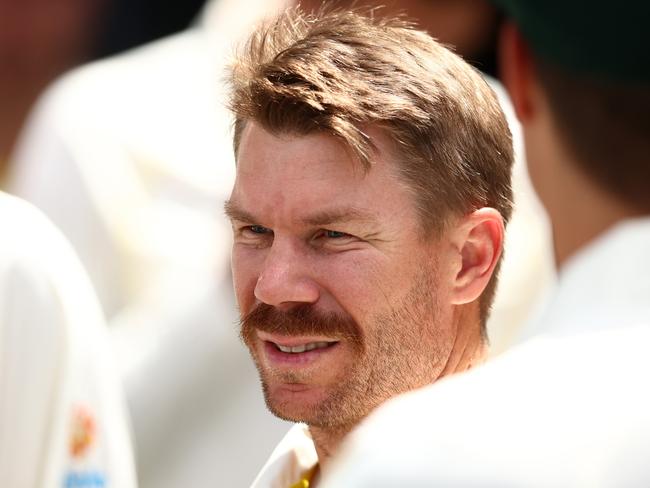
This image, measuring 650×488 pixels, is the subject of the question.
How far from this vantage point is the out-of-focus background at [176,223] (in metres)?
4.88

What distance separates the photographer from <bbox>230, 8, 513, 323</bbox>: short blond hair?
2.67 metres

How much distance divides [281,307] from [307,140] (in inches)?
10.5

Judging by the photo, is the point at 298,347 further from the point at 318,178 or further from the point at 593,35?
the point at 593,35

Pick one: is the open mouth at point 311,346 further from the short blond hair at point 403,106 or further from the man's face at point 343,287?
the short blond hair at point 403,106

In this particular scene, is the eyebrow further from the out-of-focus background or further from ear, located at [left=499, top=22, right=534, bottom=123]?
the out-of-focus background

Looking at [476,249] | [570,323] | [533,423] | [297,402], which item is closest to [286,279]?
[297,402]

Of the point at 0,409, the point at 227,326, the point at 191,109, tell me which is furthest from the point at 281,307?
the point at 191,109

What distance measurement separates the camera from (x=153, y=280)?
5285mm

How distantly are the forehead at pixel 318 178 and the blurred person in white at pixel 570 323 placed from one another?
279 mm

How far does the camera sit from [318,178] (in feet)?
8.83

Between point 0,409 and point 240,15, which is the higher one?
point 240,15

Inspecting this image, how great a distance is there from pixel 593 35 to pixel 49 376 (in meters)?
1.28

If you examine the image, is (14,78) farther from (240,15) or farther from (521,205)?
(521,205)

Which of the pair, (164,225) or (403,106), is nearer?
(403,106)
